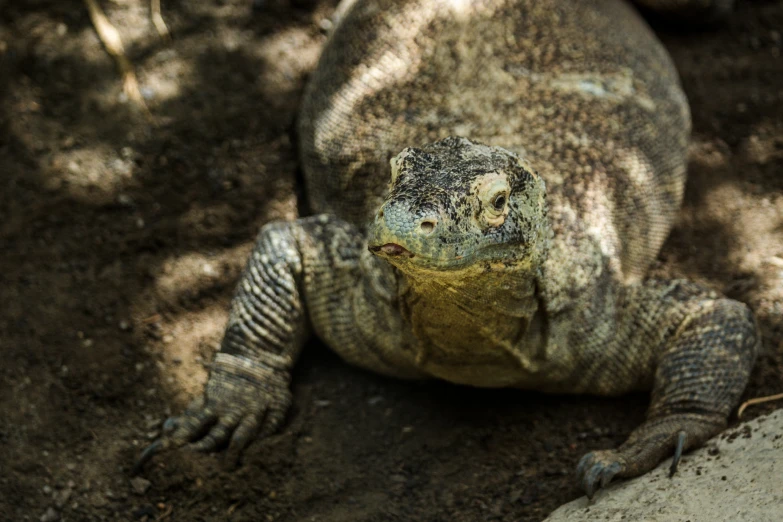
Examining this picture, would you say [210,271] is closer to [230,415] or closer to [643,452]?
[230,415]

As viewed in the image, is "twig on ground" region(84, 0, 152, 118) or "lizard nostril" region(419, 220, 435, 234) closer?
"lizard nostril" region(419, 220, 435, 234)

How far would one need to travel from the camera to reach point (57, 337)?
464cm

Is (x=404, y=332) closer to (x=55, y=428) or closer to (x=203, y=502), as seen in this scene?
(x=203, y=502)

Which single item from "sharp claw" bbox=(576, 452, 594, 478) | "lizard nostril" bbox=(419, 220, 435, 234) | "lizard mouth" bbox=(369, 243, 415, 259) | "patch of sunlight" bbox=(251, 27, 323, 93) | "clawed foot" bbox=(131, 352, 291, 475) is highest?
"lizard nostril" bbox=(419, 220, 435, 234)

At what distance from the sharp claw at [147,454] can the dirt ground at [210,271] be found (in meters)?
0.05

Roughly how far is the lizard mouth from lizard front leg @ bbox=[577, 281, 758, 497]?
50.5 inches

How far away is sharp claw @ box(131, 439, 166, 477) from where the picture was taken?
4.15m

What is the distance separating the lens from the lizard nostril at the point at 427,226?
2980 mm

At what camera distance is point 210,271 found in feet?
16.9

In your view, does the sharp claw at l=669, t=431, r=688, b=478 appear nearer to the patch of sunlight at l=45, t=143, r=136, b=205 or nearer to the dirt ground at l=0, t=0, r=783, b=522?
the dirt ground at l=0, t=0, r=783, b=522

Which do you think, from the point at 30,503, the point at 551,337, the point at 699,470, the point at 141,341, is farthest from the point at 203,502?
the point at 699,470

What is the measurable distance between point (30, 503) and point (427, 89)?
263 cm

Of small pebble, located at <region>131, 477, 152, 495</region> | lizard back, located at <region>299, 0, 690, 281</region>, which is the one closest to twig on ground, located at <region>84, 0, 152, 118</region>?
lizard back, located at <region>299, 0, 690, 281</region>

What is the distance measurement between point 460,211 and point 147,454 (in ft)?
6.16
